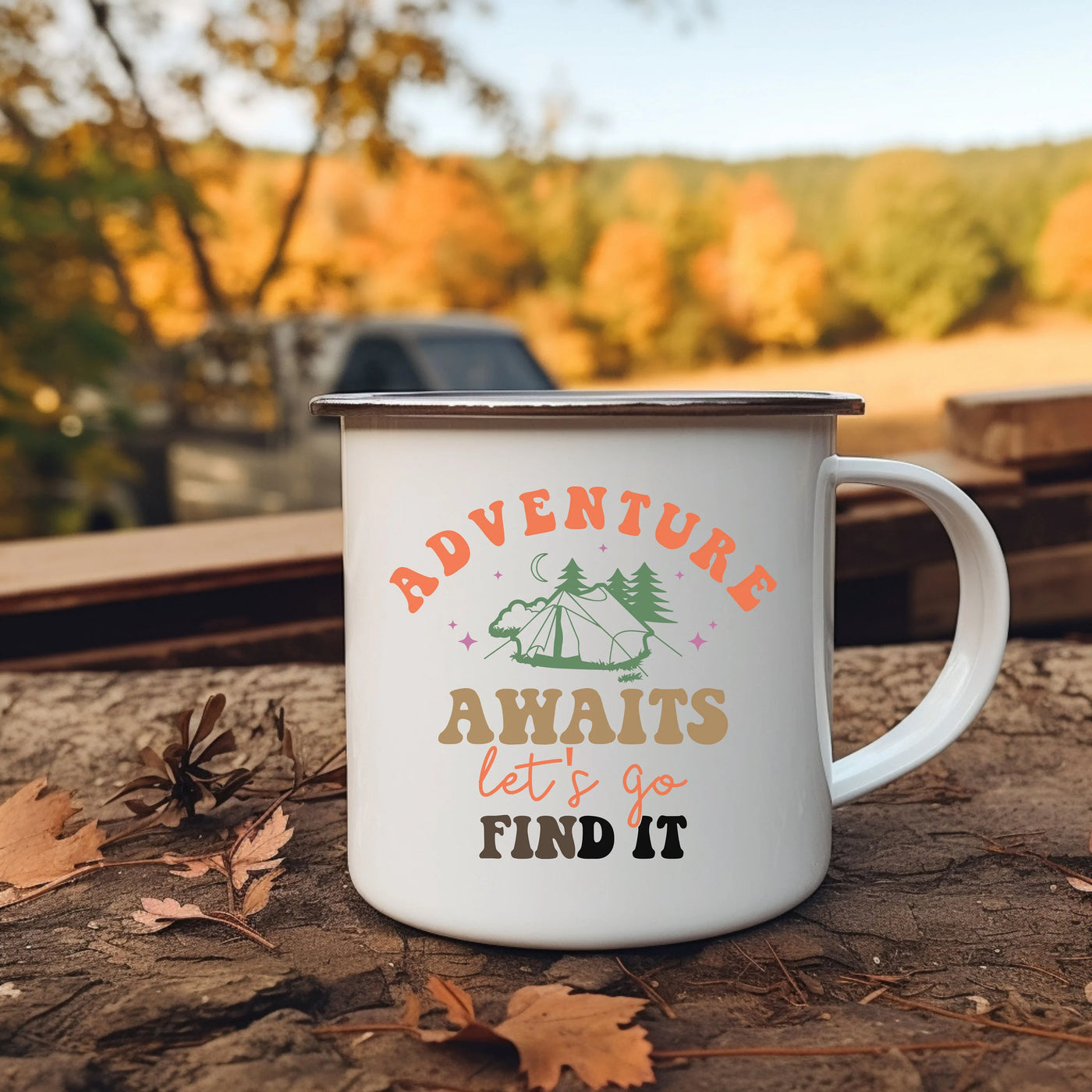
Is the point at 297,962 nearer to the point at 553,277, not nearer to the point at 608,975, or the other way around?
the point at 608,975

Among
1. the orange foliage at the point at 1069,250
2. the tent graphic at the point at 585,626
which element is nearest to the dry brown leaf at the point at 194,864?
the tent graphic at the point at 585,626

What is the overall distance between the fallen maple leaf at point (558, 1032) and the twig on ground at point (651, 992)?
0.04ft

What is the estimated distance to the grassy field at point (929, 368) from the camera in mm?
20469

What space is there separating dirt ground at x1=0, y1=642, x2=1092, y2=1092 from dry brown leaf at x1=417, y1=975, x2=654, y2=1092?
0.6 inches

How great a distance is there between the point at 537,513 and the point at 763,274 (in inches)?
880

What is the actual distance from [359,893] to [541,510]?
1.30ft

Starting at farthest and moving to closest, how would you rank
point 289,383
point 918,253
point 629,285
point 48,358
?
point 918,253 → point 629,285 → point 289,383 → point 48,358

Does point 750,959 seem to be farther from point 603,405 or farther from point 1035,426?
point 1035,426

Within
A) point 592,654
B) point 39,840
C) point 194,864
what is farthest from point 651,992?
point 39,840

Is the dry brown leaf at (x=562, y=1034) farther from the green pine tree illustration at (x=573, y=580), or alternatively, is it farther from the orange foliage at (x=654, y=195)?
the orange foliage at (x=654, y=195)

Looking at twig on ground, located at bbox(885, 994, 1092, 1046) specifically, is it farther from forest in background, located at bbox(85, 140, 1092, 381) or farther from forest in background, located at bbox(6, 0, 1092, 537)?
forest in background, located at bbox(85, 140, 1092, 381)

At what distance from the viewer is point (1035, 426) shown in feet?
7.34

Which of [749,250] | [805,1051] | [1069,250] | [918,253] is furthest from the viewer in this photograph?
[918,253]

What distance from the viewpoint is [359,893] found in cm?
100
